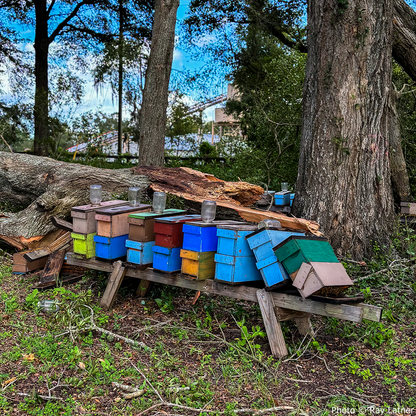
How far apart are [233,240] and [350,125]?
89.0 inches

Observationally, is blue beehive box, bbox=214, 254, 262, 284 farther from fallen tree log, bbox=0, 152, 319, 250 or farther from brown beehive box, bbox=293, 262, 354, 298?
fallen tree log, bbox=0, 152, 319, 250

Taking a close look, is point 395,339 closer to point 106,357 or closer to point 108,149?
point 106,357

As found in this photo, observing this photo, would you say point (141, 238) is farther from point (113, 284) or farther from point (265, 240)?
point (265, 240)

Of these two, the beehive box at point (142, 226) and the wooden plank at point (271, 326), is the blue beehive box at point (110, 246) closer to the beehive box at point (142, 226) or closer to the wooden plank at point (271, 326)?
the beehive box at point (142, 226)

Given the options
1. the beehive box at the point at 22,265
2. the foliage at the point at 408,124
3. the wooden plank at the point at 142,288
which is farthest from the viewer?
the foliage at the point at 408,124

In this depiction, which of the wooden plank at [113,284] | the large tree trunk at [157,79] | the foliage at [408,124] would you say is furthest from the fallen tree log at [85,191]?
the foliage at [408,124]

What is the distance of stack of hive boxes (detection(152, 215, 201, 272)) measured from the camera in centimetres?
324

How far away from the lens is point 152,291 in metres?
4.00

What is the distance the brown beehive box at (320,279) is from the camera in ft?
8.49

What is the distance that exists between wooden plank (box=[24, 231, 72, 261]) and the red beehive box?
191cm

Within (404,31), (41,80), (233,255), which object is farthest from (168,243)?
(41,80)

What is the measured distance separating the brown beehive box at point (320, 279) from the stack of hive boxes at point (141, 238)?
54.9 inches

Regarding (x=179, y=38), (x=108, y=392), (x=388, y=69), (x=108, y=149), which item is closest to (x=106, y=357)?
(x=108, y=392)

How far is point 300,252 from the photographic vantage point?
2717 mm
